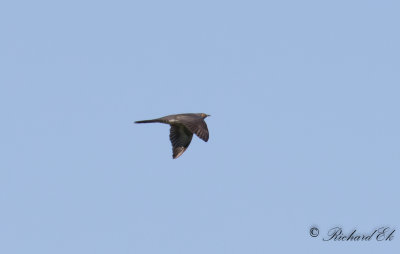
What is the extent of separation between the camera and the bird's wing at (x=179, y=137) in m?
34.7

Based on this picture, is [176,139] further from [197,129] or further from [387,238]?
[387,238]

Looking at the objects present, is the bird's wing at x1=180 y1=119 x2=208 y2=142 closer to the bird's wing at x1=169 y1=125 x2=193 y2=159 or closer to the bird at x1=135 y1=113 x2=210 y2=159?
the bird at x1=135 y1=113 x2=210 y2=159

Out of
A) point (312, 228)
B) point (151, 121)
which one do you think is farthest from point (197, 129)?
point (312, 228)

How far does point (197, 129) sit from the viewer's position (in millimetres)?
31344

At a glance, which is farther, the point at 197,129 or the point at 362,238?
the point at 362,238

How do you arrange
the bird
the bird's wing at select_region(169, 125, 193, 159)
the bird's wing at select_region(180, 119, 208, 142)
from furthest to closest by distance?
the bird's wing at select_region(169, 125, 193, 159) → the bird → the bird's wing at select_region(180, 119, 208, 142)

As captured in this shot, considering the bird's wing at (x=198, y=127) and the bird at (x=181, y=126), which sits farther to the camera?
the bird at (x=181, y=126)

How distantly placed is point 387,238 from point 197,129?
26.9 feet

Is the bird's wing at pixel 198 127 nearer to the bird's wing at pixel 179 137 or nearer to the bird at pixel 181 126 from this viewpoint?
the bird at pixel 181 126

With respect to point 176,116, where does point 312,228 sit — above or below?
below

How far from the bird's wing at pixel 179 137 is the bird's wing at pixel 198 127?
1473mm

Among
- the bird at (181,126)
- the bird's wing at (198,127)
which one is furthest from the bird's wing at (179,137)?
→ the bird's wing at (198,127)

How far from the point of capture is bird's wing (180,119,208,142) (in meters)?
30.9

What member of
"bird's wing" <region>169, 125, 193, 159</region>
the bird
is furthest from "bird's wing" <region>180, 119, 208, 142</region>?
"bird's wing" <region>169, 125, 193, 159</region>
